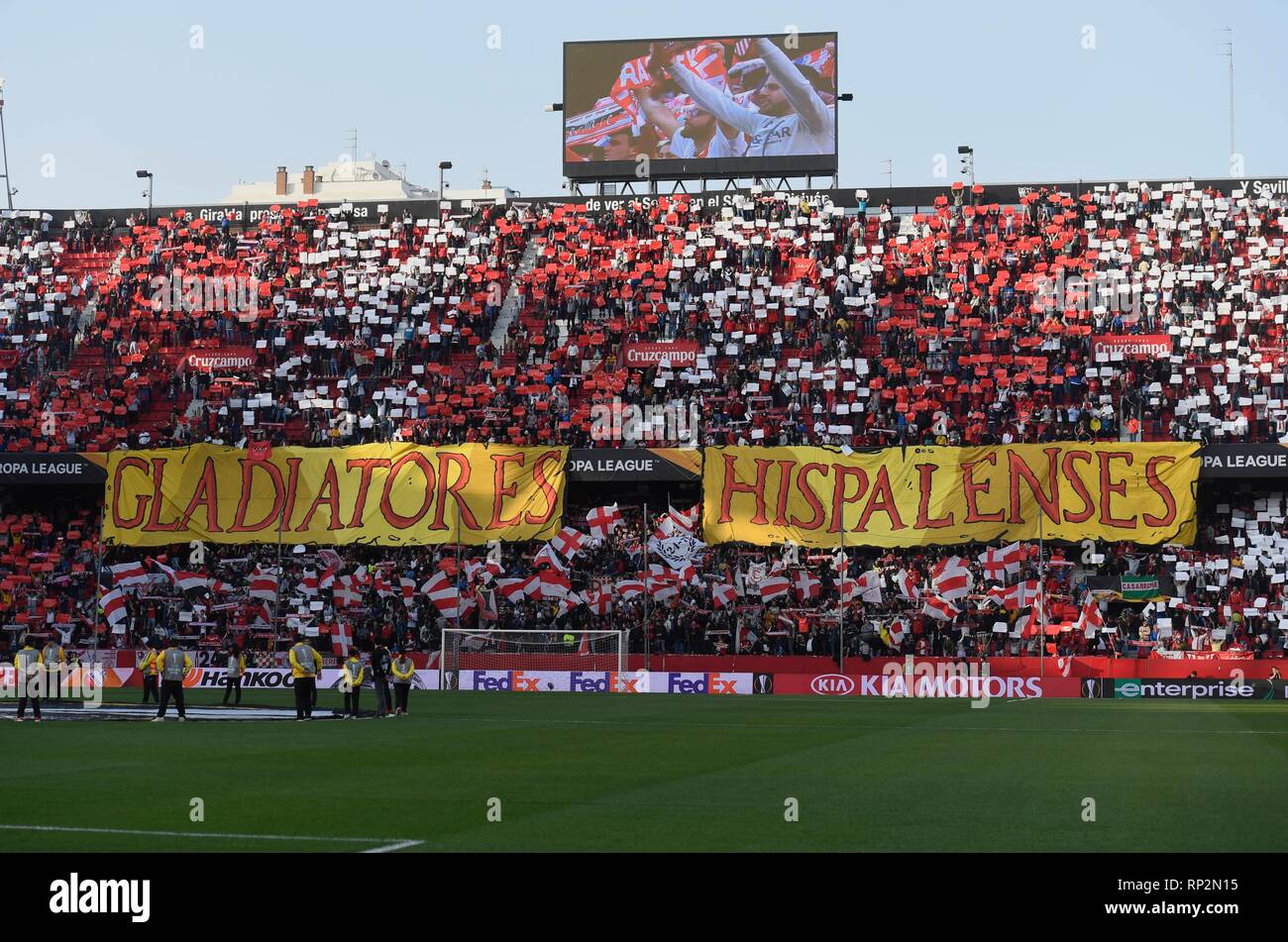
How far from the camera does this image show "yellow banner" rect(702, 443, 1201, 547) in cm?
5650

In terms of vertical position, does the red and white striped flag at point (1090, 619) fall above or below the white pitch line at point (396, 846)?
below

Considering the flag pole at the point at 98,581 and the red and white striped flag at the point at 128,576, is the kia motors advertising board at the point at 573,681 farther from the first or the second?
the red and white striped flag at the point at 128,576

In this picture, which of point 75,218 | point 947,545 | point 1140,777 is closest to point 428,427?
point 947,545

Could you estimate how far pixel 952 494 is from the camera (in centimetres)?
5712

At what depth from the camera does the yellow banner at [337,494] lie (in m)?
59.4

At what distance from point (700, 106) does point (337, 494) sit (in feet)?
86.1

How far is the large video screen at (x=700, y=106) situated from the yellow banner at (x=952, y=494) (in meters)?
20.5

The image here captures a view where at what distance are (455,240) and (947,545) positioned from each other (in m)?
28.1

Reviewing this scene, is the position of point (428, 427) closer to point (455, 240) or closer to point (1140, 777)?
point (455, 240)

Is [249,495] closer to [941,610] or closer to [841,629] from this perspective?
[841,629]

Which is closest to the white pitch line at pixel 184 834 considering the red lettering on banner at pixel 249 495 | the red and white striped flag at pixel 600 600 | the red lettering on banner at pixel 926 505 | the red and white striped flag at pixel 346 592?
the red and white striped flag at pixel 600 600

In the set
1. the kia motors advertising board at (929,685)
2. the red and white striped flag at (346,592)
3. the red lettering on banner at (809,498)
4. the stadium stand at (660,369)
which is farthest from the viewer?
the red and white striped flag at (346,592)

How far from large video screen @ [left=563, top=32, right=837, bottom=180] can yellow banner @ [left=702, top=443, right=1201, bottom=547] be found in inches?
808

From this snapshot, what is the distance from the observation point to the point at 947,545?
57.8m
